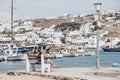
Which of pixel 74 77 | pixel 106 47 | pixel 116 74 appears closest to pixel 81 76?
pixel 74 77

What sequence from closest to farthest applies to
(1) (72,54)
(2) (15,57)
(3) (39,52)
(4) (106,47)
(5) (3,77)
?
(5) (3,77), (3) (39,52), (2) (15,57), (1) (72,54), (4) (106,47)

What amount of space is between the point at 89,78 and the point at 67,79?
836mm

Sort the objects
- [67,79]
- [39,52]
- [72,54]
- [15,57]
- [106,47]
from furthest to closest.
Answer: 1. [106,47]
2. [72,54]
3. [15,57]
4. [39,52]
5. [67,79]

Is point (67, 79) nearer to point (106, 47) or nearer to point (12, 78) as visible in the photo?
point (12, 78)

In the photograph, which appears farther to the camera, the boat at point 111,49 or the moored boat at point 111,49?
the boat at point 111,49

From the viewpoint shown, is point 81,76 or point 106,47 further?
point 106,47

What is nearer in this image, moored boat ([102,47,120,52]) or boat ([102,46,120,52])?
moored boat ([102,47,120,52])

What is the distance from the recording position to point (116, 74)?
2209cm

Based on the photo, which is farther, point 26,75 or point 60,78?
→ point 26,75

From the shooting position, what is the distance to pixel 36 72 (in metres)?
22.5

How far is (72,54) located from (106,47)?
71.9 metres

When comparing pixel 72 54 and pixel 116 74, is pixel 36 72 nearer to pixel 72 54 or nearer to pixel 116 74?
pixel 116 74

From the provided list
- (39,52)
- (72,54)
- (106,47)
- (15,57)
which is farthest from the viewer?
(106,47)

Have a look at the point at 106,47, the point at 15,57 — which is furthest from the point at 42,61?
the point at 106,47
